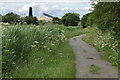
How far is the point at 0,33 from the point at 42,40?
3180 mm

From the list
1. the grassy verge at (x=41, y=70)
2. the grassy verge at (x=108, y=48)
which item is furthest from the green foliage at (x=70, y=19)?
the grassy verge at (x=41, y=70)

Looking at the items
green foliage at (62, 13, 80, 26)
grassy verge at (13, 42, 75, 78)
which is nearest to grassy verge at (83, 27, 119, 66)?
grassy verge at (13, 42, 75, 78)

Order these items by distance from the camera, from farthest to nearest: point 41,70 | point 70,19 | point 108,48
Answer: point 70,19 < point 108,48 < point 41,70

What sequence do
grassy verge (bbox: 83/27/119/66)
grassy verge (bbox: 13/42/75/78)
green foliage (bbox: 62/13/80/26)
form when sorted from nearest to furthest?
grassy verge (bbox: 13/42/75/78) < grassy verge (bbox: 83/27/119/66) < green foliage (bbox: 62/13/80/26)

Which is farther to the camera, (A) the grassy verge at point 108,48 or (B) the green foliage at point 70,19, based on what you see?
(B) the green foliage at point 70,19

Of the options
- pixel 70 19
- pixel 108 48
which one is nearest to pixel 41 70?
pixel 108 48

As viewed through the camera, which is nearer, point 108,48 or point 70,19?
point 108,48

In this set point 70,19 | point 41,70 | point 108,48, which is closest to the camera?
point 41,70

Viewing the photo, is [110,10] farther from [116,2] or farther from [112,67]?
[112,67]

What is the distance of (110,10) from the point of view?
720cm

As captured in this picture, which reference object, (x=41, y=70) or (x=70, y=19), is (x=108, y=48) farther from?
(x=70, y=19)

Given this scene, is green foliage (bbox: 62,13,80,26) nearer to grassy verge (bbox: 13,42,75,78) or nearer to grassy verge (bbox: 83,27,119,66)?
grassy verge (bbox: 83,27,119,66)

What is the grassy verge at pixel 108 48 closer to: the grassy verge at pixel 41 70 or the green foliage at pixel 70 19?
the grassy verge at pixel 41 70

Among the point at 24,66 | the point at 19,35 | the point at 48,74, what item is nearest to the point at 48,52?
the point at 19,35
